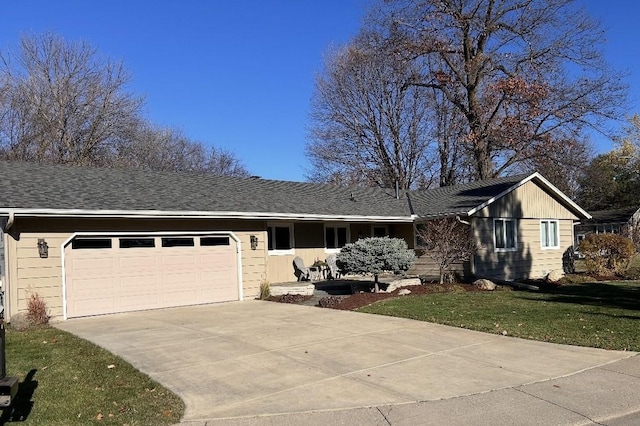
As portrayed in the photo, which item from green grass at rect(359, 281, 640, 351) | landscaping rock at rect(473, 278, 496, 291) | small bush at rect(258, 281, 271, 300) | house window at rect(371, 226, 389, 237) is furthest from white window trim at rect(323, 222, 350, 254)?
green grass at rect(359, 281, 640, 351)

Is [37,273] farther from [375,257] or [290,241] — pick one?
[290,241]

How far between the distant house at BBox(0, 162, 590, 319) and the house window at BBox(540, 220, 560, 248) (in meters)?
0.05

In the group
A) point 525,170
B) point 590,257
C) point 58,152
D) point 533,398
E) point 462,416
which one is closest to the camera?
point 462,416

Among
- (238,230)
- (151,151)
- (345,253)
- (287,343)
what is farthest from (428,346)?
(151,151)

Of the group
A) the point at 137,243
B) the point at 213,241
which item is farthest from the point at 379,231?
the point at 137,243

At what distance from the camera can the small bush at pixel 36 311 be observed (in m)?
11.6

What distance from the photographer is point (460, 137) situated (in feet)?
107

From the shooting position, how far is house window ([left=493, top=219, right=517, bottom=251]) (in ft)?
66.1

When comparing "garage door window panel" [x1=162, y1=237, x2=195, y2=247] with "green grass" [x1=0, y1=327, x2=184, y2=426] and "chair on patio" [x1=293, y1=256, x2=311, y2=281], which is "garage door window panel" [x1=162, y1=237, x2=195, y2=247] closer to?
"chair on patio" [x1=293, y1=256, x2=311, y2=281]

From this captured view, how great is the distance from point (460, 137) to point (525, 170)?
11.2 meters

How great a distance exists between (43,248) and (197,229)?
4.04m

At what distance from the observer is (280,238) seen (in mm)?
19000

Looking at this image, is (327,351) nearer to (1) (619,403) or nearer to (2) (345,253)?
(1) (619,403)

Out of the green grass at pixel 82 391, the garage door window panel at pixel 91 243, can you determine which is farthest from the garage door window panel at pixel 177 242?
the green grass at pixel 82 391
